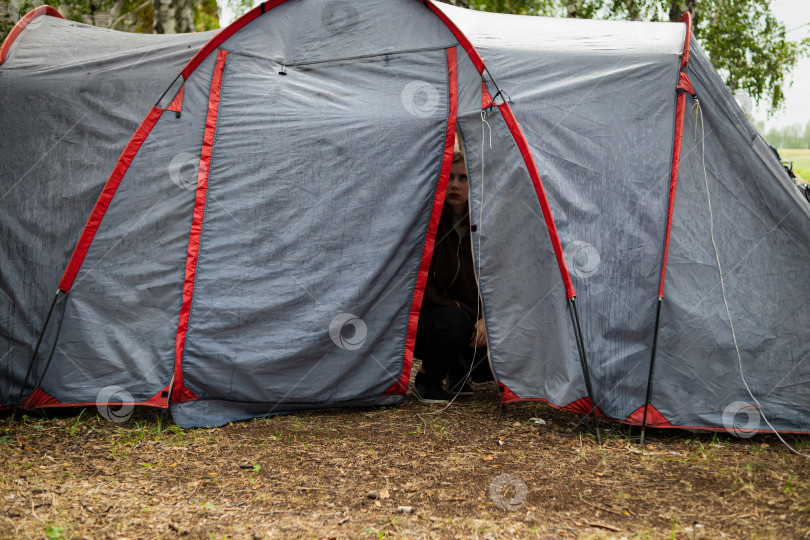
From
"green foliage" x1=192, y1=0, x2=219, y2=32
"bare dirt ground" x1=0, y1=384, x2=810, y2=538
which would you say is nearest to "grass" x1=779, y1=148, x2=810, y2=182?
"bare dirt ground" x1=0, y1=384, x2=810, y2=538

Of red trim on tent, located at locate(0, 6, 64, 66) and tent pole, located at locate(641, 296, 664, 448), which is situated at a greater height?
red trim on tent, located at locate(0, 6, 64, 66)

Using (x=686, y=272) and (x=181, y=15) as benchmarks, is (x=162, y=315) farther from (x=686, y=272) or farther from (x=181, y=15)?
(x=181, y=15)

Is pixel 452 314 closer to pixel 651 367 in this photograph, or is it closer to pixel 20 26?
pixel 651 367

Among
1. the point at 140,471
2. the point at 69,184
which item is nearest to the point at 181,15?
the point at 69,184

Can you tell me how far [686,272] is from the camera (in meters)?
3.47

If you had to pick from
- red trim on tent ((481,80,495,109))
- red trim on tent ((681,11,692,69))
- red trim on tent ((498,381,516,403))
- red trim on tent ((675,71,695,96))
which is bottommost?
red trim on tent ((498,381,516,403))

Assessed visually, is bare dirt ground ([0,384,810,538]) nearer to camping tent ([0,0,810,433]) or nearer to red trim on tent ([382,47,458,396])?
camping tent ([0,0,810,433])

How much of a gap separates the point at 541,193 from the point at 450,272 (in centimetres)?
96

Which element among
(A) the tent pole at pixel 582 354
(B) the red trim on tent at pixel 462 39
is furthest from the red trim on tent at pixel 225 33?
(A) the tent pole at pixel 582 354

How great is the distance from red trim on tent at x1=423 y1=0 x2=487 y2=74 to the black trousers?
55.6 inches

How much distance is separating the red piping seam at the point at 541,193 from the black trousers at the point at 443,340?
0.78 m

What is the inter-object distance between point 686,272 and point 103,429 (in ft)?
10.4

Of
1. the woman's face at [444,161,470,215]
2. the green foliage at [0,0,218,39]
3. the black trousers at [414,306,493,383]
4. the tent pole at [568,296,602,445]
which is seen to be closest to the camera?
the tent pole at [568,296,602,445]

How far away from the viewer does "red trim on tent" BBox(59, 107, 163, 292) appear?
11.8 feet
